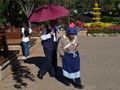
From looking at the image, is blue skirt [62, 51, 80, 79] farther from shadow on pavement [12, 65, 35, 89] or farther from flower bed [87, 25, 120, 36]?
flower bed [87, 25, 120, 36]

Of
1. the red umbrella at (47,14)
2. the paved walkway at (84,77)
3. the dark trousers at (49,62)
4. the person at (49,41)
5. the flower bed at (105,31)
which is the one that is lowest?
the flower bed at (105,31)

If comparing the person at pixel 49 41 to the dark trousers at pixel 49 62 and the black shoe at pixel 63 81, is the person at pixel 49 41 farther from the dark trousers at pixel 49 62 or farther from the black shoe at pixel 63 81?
the black shoe at pixel 63 81

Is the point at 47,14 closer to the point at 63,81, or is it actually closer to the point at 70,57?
the point at 70,57

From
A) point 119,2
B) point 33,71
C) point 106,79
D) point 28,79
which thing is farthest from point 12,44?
point 119,2

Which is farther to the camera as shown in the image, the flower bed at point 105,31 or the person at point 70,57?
the flower bed at point 105,31

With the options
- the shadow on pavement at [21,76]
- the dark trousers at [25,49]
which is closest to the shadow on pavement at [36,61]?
the dark trousers at [25,49]

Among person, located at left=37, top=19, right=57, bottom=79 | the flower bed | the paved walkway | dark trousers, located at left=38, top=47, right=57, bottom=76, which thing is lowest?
the flower bed

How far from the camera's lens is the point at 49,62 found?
938 cm

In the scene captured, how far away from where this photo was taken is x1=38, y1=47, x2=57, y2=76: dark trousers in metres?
9.31

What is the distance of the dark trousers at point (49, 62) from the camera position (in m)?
9.31

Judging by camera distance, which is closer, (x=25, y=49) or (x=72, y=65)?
(x=72, y=65)

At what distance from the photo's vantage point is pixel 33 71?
10.7 m

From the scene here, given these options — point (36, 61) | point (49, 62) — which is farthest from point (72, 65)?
point (36, 61)

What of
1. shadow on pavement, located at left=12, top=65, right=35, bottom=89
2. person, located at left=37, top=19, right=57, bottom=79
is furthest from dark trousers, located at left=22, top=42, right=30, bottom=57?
person, located at left=37, top=19, right=57, bottom=79
